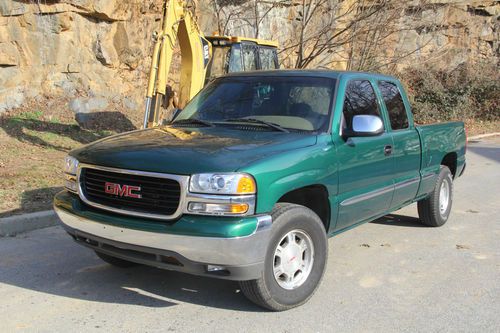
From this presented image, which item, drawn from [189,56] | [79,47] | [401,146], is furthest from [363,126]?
[79,47]

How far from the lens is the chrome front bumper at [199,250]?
11.6 ft

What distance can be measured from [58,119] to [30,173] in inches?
245

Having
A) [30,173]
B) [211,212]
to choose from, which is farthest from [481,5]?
[211,212]

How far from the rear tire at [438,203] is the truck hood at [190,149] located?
9.14 feet

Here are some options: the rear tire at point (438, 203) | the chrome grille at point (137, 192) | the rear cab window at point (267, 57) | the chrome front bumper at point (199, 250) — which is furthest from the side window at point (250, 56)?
the chrome front bumper at point (199, 250)

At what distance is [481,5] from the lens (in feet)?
106

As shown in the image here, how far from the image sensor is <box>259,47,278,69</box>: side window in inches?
522

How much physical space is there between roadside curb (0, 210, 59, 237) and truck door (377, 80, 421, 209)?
4.08m

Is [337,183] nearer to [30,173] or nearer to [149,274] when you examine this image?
[149,274]

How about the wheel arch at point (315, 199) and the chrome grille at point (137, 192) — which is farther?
the wheel arch at point (315, 199)

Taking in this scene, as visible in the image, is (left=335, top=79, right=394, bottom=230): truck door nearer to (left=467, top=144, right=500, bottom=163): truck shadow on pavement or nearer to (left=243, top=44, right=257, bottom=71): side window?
(left=243, top=44, right=257, bottom=71): side window

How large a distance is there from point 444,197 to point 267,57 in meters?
7.62

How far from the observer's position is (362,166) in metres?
4.82

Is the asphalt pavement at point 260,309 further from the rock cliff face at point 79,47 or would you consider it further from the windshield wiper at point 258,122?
the rock cliff face at point 79,47
